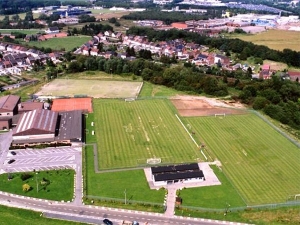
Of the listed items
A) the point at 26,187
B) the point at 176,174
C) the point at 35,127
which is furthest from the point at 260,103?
the point at 26,187

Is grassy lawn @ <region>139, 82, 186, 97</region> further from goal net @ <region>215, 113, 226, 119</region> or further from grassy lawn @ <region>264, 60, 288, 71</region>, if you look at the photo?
grassy lawn @ <region>264, 60, 288, 71</region>

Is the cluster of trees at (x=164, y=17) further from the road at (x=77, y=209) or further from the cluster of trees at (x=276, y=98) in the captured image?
Answer: the road at (x=77, y=209)

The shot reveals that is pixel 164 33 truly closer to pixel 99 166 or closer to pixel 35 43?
pixel 35 43

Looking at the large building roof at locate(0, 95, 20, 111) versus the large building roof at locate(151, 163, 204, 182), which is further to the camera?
the large building roof at locate(0, 95, 20, 111)

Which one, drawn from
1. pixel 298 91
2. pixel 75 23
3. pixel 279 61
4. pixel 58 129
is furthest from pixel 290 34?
pixel 58 129

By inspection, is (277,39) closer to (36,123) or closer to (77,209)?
(36,123)

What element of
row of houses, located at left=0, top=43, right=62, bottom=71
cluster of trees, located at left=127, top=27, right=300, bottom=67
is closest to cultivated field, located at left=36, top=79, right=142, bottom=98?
row of houses, located at left=0, top=43, right=62, bottom=71

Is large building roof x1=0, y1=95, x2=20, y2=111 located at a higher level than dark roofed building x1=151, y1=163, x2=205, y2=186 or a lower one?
higher
